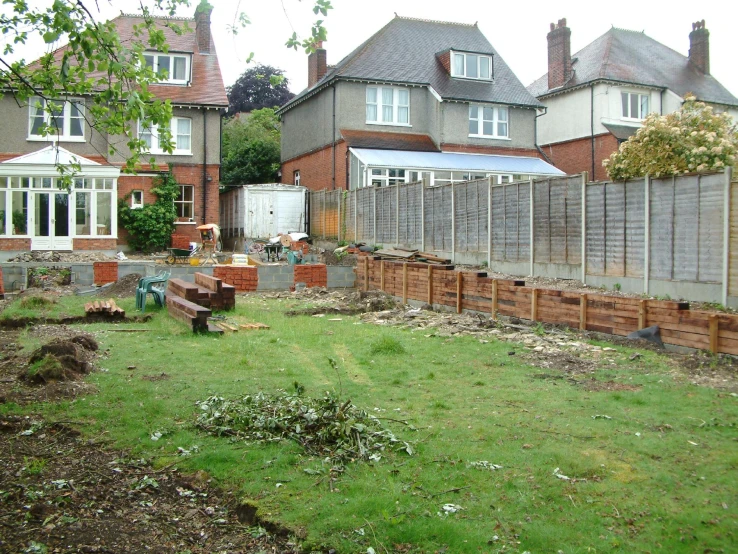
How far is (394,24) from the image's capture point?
4016cm

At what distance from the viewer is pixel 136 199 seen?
32.6 metres

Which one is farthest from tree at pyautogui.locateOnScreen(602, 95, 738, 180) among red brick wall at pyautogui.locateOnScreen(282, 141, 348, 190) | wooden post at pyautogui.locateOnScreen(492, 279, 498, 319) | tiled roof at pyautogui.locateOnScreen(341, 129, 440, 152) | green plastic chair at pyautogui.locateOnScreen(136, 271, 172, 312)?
red brick wall at pyautogui.locateOnScreen(282, 141, 348, 190)

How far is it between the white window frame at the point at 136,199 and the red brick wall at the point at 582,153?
23.4m

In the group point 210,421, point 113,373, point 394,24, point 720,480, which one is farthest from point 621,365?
point 394,24

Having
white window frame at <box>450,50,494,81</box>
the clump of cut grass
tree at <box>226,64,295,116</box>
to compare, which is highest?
tree at <box>226,64,295,116</box>

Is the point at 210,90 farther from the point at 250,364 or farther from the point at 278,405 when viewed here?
the point at 278,405

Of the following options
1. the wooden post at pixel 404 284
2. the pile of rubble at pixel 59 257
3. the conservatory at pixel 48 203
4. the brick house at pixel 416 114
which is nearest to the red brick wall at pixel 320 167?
the brick house at pixel 416 114

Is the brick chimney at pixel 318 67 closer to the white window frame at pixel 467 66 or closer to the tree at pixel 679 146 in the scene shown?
the white window frame at pixel 467 66

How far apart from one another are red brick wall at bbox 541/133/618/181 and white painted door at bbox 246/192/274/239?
1741cm

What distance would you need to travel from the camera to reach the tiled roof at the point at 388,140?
35.6 meters

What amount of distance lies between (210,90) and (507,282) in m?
24.7

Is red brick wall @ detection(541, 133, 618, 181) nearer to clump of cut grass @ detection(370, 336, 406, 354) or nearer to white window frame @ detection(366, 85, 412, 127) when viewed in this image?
white window frame @ detection(366, 85, 412, 127)

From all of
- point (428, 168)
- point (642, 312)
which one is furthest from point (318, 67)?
point (642, 312)

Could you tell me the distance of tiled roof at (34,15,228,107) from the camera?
111 ft
